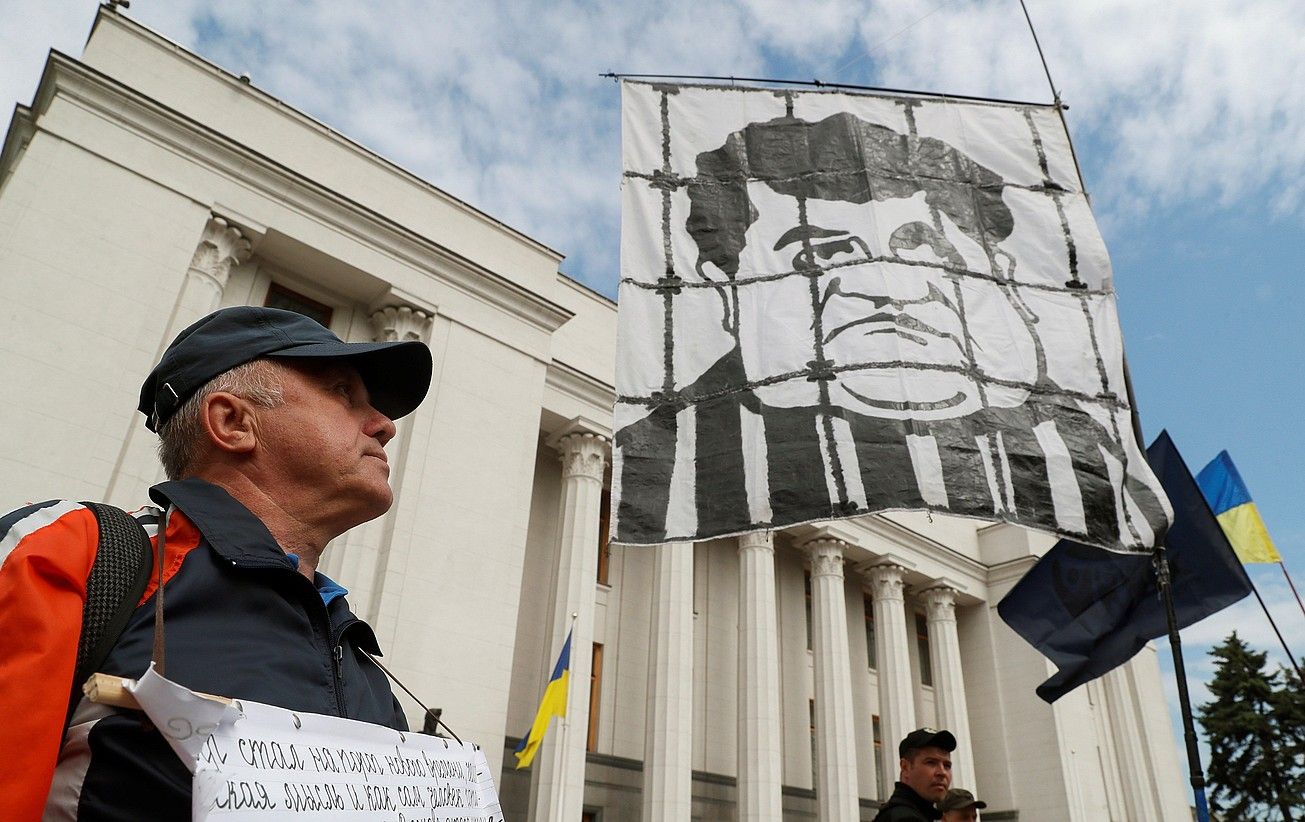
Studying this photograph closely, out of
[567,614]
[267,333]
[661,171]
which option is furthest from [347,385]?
[567,614]

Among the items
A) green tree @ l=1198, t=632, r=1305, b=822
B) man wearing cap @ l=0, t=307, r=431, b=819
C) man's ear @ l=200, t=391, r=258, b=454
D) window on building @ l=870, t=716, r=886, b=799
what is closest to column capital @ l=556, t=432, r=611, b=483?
window on building @ l=870, t=716, r=886, b=799

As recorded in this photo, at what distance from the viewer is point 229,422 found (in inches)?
67.7

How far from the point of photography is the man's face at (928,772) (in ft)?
17.2

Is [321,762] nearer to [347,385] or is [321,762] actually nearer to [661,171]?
[347,385]

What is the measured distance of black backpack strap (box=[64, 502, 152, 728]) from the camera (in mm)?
1145

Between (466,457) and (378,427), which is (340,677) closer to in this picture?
(378,427)

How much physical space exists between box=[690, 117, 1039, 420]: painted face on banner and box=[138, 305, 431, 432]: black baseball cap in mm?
3508

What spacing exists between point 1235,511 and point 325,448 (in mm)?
8849

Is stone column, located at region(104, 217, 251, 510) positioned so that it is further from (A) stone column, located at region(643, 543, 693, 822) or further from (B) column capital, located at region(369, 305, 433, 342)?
(A) stone column, located at region(643, 543, 693, 822)

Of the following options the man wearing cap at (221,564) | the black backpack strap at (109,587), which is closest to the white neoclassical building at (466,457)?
the man wearing cap at (221,564)

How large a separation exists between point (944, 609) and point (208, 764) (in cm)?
2865

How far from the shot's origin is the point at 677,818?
55.7 ft

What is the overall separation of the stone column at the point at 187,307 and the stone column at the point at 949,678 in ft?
71.3

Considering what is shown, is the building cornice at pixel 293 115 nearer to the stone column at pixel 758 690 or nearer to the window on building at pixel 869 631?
the stone column at pixel 758 690
